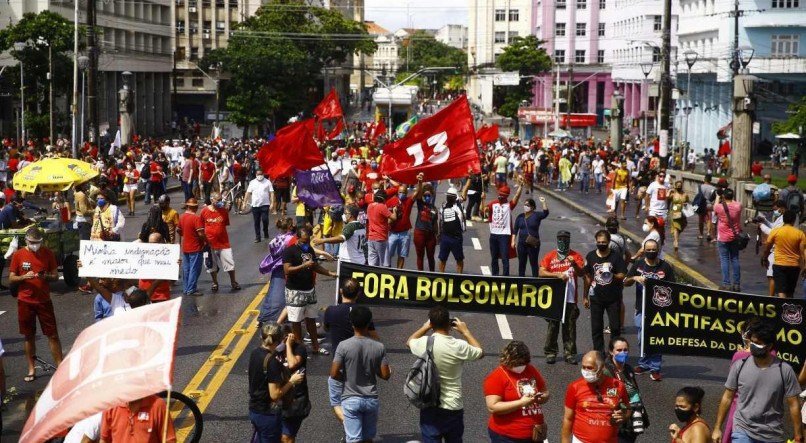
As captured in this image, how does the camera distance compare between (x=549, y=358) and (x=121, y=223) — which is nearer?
(x=549, y=358)

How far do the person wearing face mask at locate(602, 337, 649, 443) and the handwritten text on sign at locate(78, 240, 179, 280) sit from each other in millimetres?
6257

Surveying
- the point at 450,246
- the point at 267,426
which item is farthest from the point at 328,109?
the point at 267,426

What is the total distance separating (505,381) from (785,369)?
2232 mm

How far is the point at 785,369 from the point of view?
8922 millimetres

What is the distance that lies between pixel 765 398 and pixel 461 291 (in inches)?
194

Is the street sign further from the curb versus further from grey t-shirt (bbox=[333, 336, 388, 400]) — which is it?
grey t-shirt (bbox=[333, 336, 388, 400])

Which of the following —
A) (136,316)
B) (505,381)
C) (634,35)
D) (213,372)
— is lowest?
(213,372)

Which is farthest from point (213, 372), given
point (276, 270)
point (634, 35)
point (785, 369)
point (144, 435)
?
point (634, 35)

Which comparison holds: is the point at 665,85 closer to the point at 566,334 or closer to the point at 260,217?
the point at 260,217

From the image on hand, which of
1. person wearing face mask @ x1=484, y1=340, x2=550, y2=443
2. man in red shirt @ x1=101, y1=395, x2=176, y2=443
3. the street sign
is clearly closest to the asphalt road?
person wearing face mask @ x1=484, y1=340, x2=550, y2=443

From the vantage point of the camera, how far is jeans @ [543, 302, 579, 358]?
13.4m

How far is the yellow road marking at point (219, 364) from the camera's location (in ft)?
38.0

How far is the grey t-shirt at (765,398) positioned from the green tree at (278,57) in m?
66.1

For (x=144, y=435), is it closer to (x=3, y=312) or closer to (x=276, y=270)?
(x=276, y=270)
